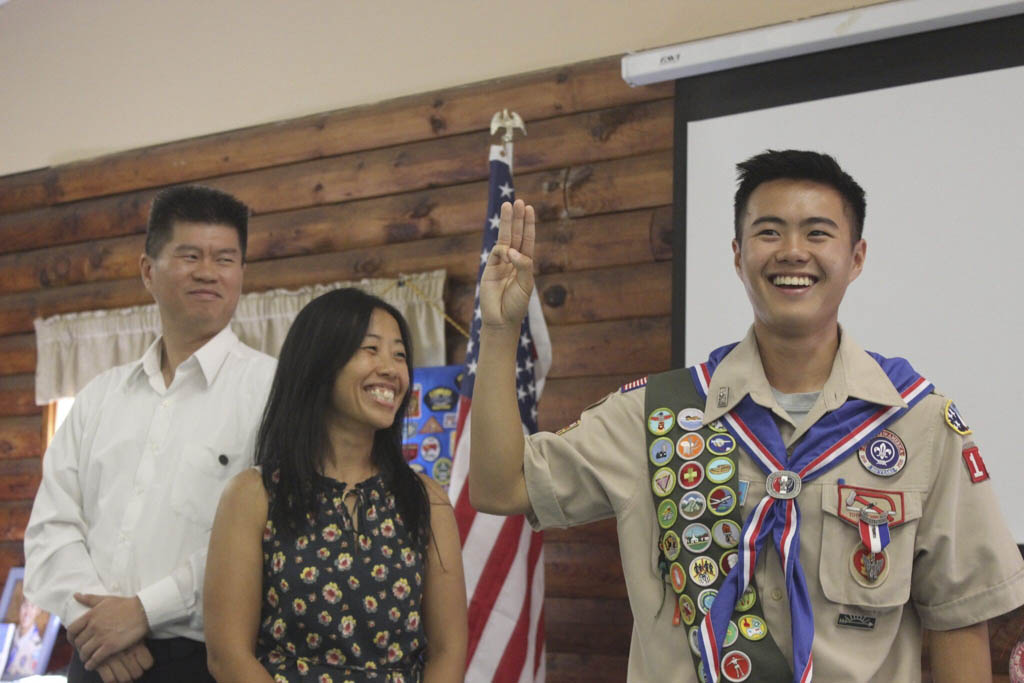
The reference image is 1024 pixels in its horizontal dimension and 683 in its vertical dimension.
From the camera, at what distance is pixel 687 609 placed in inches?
57.0

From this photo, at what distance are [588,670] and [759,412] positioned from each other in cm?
164

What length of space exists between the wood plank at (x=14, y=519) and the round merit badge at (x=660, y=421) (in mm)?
3382

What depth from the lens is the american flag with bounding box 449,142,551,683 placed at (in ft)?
8.06

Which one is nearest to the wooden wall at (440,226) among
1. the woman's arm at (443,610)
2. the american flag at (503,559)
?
the american flag at (503,559)

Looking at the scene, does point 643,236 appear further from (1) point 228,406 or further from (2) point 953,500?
(2) point 953,500

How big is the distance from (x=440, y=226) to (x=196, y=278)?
48.7 inches

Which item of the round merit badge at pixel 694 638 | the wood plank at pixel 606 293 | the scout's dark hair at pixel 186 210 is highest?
the scout's dark hair at pixel 186 210

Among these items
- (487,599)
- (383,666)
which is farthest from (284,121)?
(383,666)

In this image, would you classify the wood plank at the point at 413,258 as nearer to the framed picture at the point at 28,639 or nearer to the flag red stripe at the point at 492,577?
the flag red stripe at the point at 492,577

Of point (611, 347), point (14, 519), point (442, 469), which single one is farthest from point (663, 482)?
point (14, 519)

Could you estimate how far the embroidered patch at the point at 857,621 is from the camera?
1.41m

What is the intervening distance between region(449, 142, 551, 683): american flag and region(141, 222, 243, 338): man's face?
60 centimetres

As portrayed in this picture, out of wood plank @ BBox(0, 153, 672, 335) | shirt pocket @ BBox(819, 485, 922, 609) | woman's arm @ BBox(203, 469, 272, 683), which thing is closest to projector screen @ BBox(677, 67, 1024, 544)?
wood plank @ BBox(0, 153, 672, 335)

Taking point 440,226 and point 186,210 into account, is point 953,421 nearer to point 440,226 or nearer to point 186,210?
point 186,210
